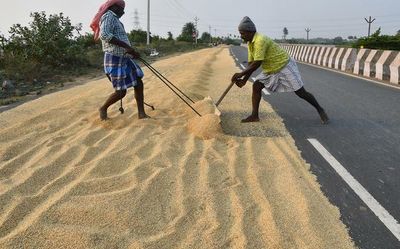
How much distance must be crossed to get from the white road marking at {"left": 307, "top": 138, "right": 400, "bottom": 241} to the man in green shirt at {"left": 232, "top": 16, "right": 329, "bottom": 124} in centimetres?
157

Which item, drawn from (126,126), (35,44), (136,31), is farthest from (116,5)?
(136,31)

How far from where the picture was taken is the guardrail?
1274 centimetres

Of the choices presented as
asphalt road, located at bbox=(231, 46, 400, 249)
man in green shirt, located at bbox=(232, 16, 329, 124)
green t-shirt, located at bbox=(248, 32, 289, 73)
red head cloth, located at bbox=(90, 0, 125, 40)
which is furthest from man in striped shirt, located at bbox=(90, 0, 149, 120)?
asphalt road, located at bbox=(231, 46, 400, 249)

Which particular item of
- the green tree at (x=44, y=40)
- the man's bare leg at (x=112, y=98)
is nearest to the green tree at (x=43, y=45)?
the green tree at (x=44, y=40)

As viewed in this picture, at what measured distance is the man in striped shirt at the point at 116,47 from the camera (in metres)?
5.86

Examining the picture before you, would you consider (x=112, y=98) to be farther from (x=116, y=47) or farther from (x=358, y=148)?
(x=358, y=148)

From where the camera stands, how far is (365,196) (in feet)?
12.7

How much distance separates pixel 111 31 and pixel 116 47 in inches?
9.2

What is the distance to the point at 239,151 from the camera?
199 inches

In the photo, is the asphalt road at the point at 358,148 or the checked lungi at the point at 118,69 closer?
the asphalt road at the point at 358,148

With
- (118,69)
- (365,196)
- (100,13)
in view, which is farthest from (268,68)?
(365,196)

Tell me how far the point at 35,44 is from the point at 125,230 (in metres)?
12.7

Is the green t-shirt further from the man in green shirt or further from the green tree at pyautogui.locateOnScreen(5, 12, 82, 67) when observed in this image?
the green tree at pyautogui.locateOnScreen(5, 12, 82, 67)

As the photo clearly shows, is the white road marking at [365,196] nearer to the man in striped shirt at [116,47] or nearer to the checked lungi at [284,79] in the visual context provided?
the checked lungi at [284,79]
